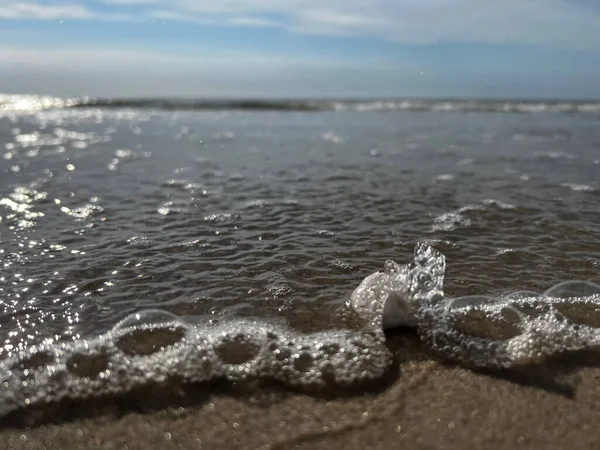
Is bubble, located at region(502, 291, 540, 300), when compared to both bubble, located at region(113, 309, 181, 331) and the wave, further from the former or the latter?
the wave

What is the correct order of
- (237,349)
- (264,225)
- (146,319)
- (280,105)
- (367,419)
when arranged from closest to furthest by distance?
1. (367,419)
2. (237,349)
3. (146,319)
4. (264,225)
5. (280,105)

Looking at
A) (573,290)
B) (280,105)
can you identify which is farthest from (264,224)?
(280,105)

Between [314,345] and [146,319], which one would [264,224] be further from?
[314,345]

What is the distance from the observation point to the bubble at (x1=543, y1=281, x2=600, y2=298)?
2.78 metres

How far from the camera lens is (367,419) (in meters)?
1.91

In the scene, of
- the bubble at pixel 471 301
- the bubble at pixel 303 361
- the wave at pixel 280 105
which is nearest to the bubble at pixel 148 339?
the bubble at pixel 303 361

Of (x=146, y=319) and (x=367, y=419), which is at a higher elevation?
(x=146, y=319)

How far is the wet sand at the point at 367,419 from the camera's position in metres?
1.80

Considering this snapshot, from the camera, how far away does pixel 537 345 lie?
238cm

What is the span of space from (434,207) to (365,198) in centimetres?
63

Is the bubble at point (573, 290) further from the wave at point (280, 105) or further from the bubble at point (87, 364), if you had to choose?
the wave at point (280, 105)

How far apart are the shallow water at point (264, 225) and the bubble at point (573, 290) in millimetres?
132

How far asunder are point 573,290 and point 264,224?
218 centimetres

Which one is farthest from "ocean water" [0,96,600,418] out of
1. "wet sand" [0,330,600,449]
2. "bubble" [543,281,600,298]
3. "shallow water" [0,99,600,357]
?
"wet sand" [0,330,600,449]
